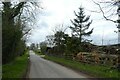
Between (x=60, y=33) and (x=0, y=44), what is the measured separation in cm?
6674

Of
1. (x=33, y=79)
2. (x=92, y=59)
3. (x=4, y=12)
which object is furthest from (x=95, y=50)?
(x=33, y=79)

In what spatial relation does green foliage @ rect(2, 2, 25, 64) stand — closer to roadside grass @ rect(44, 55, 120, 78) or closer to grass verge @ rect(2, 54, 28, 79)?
grass verge @ rect(2, 54, 28, 79)

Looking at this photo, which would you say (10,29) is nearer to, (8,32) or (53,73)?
(8,32)

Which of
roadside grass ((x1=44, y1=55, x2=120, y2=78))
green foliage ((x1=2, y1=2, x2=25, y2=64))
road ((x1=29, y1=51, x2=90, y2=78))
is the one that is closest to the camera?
roadside grass ((x1=44, y1=55, x2=120, y2=78))

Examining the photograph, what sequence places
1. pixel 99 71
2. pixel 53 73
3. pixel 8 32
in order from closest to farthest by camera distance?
pixel 99 71, pixel 53 73, pixel 8 32

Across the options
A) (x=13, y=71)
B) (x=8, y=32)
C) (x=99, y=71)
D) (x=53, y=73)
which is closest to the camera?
(x=13, y=71)

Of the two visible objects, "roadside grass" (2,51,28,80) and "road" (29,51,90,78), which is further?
"road" (29,51,90,78)

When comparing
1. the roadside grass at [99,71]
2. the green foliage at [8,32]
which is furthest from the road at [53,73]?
the green foliage at [8,32]

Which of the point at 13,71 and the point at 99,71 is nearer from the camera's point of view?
the point at 13,71

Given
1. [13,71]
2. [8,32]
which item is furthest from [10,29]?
[13,71]

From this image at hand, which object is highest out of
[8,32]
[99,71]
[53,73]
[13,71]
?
[8,32]

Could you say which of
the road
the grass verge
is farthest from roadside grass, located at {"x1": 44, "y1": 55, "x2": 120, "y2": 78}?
the grass verge

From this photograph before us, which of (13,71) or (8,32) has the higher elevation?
(8,32)

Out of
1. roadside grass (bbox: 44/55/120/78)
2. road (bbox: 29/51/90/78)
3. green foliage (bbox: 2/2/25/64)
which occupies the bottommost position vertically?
road (bbox: 29/51/90/78)
